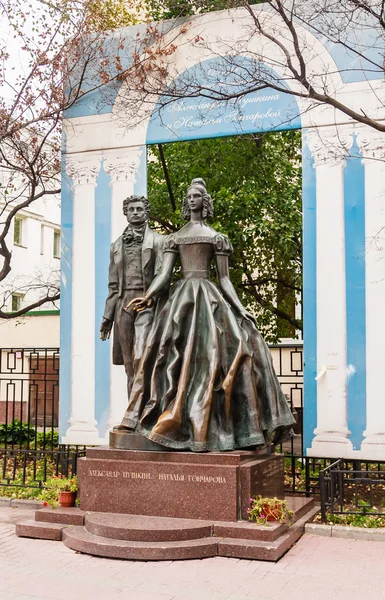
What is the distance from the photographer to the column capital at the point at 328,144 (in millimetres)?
9773

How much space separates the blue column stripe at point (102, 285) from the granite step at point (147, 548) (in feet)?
13.1

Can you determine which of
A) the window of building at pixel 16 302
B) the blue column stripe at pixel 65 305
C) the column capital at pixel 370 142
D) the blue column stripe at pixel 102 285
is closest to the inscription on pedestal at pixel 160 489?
the blue column stripe at pixel 102 285

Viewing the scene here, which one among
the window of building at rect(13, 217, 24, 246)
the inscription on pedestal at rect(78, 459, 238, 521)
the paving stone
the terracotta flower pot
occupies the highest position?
the window of building at rect(13, 217, 24, 246)

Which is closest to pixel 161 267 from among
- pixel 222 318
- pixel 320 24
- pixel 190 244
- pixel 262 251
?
pixel 190 244

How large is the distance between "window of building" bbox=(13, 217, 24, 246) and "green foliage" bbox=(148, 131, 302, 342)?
1160 cm

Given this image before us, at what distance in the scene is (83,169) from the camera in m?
11.2

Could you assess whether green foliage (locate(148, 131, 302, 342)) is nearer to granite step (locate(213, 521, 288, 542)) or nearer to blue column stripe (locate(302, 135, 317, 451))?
blue column stripe (locate(302, 135, 317, 451))

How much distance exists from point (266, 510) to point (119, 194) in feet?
18.4

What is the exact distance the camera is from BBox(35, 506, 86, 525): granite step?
748cm

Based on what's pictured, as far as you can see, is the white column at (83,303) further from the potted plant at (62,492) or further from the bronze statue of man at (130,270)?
the potted plant at (62,492)

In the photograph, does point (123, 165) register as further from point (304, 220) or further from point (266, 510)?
point (266, 510)

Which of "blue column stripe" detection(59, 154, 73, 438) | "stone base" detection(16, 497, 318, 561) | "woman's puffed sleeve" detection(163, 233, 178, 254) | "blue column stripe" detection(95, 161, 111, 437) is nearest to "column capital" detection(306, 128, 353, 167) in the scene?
"woman's puffed sleeve" detection(163, 233, 178, 254)

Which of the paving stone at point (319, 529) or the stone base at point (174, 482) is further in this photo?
the paving stone at point (319, 529)

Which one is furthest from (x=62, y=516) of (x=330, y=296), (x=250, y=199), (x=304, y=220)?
(x=250, y=199)
